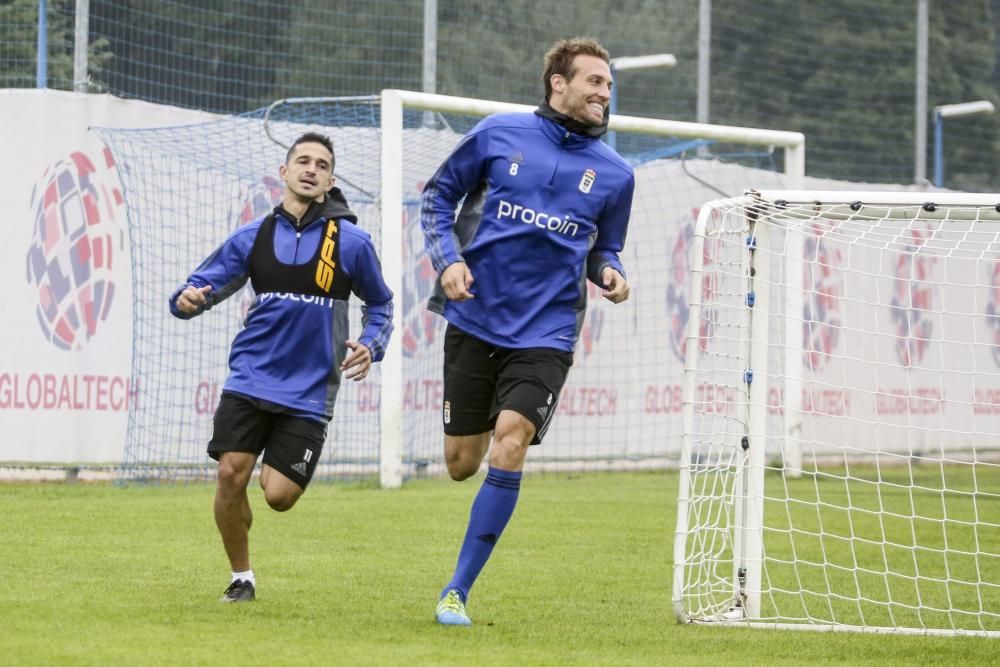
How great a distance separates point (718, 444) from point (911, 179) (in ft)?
54.2

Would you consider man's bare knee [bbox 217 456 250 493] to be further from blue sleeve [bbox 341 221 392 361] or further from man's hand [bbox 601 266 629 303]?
man's hand [bbox 601 266 629 303]

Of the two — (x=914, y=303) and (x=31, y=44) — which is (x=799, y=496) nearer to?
(x=914, y=303)

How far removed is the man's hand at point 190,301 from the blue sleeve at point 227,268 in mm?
130

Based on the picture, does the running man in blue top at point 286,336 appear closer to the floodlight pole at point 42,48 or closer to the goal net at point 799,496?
the goal net at point 799,496

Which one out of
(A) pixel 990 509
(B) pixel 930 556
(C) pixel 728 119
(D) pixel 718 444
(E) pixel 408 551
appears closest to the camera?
(D) pixel 718 444

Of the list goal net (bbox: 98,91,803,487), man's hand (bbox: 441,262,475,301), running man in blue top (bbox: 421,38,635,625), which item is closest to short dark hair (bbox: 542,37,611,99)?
running man in blue top (bbox: 421,38,635,625)

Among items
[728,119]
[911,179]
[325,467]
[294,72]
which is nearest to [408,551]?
[325,467]

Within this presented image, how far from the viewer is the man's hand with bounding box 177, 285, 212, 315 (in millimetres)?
6328

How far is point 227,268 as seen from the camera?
661 cm

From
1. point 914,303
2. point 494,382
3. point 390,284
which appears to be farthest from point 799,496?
point 494,382

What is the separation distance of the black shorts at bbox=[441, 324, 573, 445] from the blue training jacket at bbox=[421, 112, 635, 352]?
57 millimetres

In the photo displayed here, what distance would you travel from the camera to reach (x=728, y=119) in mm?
19891

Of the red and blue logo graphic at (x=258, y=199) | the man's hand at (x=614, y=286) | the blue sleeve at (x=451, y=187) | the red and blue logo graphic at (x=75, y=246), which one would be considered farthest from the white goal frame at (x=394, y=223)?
the man's hand at (x=614, y=286)

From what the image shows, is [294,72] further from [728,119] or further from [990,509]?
[990,509]
